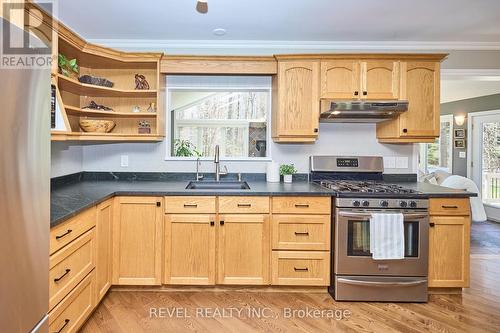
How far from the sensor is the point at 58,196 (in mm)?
2441

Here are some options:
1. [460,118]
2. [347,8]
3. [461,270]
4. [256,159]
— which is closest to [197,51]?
[256,159]

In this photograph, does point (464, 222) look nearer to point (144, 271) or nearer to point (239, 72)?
point (239, 72)

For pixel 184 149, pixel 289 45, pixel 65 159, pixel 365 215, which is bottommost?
pixel 365 215

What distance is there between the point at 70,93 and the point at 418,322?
11.3ft

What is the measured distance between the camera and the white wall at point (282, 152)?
3469mm

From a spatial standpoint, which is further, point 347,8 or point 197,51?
point 197,51

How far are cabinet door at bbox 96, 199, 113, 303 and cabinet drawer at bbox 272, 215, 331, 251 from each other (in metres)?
1.30

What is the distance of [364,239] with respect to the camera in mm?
2715

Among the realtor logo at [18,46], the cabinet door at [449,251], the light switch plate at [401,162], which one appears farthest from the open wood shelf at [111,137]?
the cabinet door at [449,251]

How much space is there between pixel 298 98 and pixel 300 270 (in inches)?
60.4

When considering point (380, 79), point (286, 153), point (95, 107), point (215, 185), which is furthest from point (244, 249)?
point (380, 79)

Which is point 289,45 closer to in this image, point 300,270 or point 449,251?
point 300,270

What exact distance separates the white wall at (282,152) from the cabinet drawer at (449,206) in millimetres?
824

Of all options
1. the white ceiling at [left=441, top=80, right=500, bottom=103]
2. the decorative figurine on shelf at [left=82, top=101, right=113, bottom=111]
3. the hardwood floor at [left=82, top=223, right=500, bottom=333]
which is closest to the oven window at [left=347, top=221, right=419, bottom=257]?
the hardwood floor at [left=82, top=223, right=500, bottom=333]
